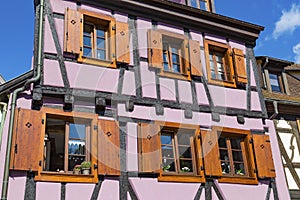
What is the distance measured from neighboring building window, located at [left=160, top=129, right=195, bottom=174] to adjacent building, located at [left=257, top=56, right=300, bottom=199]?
10.0ft

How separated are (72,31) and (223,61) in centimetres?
A: 443

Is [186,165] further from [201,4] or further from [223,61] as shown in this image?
[201,4]

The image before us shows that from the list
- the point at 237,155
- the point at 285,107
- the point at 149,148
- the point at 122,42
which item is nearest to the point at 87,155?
the point at 149,148

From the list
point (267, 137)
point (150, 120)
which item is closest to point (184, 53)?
point (150, 120)

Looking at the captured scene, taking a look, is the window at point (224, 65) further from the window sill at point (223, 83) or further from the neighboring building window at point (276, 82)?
the neighboring building window at point (276, 82)

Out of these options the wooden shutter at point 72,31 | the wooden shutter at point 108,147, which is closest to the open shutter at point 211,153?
the wooden shutter at point 108,147

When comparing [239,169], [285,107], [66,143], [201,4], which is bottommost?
[239,169]

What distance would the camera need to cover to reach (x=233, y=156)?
938cm

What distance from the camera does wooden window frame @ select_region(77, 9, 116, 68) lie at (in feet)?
27.7

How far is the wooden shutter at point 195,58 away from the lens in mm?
9586

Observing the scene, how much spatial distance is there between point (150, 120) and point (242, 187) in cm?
273

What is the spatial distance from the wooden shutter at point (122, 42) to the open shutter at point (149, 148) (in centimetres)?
167

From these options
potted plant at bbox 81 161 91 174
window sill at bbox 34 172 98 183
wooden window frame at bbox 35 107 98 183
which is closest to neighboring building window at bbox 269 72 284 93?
wooden window frame at bbox 35 107 98 183

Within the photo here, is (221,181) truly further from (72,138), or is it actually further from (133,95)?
(72,138)
